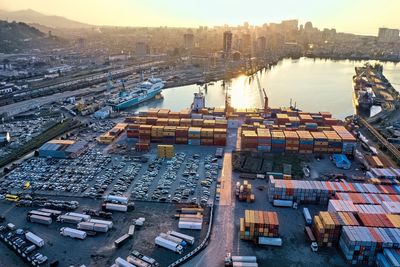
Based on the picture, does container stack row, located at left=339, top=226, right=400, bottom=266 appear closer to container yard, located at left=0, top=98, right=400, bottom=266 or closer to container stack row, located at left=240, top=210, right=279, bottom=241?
container yard, located at left=0, top=98, right=400, bottom=266

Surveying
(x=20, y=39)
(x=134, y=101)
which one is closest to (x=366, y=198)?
(x=134, y=101)

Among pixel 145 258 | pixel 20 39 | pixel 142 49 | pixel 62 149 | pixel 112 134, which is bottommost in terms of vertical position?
pixel 145 258

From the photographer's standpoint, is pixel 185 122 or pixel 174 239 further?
pixel 185 122

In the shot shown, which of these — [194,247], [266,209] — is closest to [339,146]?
[266,209]

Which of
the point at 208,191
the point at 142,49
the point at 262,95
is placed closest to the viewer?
the point at 208,191

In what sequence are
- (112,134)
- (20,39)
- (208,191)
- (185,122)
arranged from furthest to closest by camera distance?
1. (20,39)
2. (185,122)
3. (112,134)
4. (208,191)

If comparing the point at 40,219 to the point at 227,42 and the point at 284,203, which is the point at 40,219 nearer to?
the point at 284,203

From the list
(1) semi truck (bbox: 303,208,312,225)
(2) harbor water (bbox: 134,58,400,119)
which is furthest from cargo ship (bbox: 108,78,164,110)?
(1) semi truck (bbox: 303,208,312,225)
